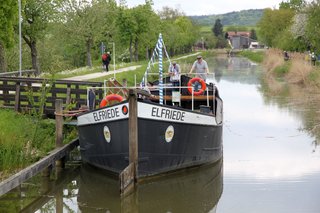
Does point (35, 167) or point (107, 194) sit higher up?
point (35, 167)

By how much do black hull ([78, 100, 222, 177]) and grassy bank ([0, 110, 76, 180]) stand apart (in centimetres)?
116

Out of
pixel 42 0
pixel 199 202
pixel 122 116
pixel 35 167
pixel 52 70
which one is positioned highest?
pixel 42 0

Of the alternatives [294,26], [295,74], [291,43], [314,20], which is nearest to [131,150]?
[314,20]

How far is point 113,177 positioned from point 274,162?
4.75 meters

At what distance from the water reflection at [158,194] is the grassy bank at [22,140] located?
137cm

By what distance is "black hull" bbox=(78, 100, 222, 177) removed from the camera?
12266mm

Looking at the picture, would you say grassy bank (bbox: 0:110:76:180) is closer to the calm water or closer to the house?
the calm water

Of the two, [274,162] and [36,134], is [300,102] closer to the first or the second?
[274,162]

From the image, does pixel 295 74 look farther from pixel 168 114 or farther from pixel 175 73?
pixel 168 114

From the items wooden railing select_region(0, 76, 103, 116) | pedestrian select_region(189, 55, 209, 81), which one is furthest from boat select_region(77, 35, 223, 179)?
pedestrian select_region(189, 55, 209, 81)

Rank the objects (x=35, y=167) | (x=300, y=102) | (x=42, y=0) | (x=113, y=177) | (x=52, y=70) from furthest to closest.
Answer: (x=42, y=0) < (x=300, y=102) < (x=52, y=70) < (x=113, y=177) < (x=35, y=167)

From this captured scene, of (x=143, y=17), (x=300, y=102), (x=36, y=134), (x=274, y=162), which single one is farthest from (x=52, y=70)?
(x=143, y=17)

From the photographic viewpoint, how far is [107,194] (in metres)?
12.1

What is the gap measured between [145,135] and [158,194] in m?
1.37
